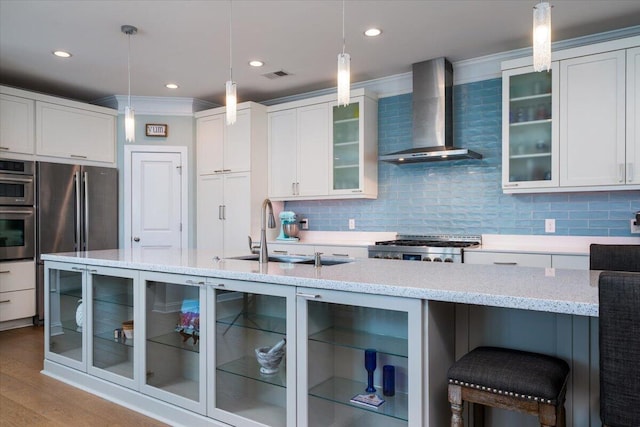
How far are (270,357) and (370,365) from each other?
0.56m

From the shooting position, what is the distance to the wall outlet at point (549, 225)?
3.96 meters

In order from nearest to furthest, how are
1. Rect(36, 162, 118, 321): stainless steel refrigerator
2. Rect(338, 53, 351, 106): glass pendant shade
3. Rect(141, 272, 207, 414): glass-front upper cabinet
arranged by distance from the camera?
Rect(338, 53, 351, 106): glass pendant shade < Rect(141, 272, 207, 414): glass-front upper cabinet < Rect(36, 162, 118, 321): stainless steel refrigerator

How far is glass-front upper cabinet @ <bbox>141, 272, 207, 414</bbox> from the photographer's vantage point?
8.30 ft

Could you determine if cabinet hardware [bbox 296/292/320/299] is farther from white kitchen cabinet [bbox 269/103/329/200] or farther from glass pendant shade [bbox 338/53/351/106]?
white kitchen cabinet [bbox 269/103/329/200]

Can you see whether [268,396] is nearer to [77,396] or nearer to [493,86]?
[77,396]

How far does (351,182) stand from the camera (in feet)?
15.7

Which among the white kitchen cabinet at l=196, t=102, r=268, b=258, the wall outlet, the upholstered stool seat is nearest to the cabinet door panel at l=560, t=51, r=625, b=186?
the wall outlet

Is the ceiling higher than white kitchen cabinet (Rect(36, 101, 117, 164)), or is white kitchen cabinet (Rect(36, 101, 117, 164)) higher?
the ceiling

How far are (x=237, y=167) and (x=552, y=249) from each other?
11.0 feet

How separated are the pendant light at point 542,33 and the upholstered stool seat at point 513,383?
114 cm

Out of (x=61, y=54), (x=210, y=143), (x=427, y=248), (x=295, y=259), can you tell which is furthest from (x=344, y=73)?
(x=210, y=143)

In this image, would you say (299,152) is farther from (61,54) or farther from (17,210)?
(17,210)

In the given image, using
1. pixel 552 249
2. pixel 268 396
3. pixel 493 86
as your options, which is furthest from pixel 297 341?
pixel 493 86

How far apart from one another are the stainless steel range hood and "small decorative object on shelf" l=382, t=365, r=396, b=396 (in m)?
2.59
